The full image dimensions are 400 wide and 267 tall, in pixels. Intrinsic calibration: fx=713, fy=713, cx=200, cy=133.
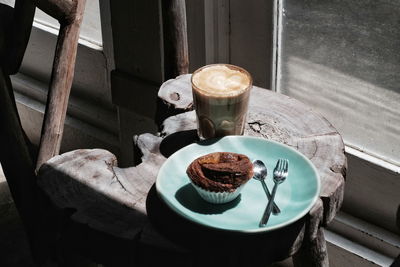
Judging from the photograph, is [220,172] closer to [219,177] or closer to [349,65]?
[219,177]

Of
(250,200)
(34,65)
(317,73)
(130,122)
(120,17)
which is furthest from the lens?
(34,65)

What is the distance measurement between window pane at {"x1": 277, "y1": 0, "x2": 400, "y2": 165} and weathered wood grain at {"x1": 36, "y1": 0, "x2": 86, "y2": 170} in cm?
52

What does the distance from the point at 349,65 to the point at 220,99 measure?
57 centimetres

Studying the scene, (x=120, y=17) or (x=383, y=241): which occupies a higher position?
(x=120, y=17)

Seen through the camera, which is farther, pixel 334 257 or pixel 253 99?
pixel 334 257

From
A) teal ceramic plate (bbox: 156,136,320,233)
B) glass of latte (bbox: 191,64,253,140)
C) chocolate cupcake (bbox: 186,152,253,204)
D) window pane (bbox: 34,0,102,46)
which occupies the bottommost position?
window pane (bbox: 34,0,102,46)

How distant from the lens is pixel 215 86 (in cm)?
132

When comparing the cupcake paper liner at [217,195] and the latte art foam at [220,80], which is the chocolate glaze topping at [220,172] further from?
the latte art foam at [220,80]

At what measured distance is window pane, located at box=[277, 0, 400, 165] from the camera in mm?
1650

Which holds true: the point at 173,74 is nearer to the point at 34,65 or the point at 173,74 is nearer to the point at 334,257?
the point at 334,257

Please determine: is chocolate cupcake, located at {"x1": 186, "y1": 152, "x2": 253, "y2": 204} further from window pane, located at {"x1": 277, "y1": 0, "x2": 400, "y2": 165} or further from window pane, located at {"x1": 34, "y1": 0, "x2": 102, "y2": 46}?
window pane, located at {"x1": 34, "y1": 0, "x2": 102, "y2": 46}

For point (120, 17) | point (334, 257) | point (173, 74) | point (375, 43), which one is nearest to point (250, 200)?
point (173, 74)

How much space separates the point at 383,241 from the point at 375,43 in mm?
513

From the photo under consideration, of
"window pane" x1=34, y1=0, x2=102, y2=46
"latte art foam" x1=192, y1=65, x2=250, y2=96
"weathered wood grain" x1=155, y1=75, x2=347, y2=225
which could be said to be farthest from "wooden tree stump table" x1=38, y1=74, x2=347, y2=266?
"window pane" x1=34, y1=0, x2=102, y2=46
